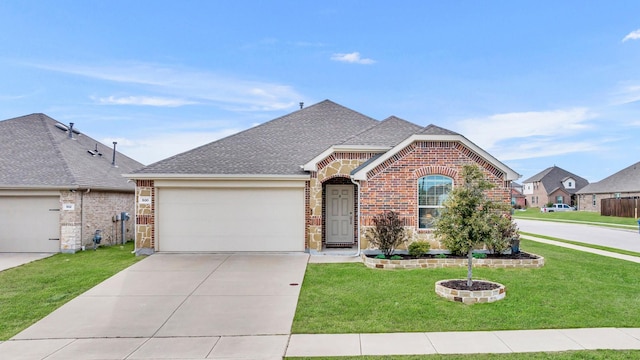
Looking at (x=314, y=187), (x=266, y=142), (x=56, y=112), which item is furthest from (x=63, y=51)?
(x=314, y=187)

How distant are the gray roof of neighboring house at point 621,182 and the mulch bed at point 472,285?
4004 centimetres

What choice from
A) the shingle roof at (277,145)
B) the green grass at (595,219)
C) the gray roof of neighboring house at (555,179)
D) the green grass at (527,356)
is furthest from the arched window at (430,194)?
the gray roof of neighboring house at (555,179)

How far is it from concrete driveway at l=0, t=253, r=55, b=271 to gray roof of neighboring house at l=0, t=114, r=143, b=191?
2427 mm

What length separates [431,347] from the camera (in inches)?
217

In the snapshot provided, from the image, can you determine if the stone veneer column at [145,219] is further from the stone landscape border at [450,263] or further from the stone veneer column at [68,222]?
the stone landscape border at [450,263]

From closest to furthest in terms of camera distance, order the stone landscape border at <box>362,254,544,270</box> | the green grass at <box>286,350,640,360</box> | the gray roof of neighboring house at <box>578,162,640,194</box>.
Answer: the green grass at <box>286,350,640,360</box>
the stone landscape border at <box>362,254,544,270</box>
the gray roof of neighboring house at <box>578,162,640,194</box>

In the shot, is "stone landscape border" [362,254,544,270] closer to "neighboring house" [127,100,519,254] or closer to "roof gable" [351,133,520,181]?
"neighboring house" [127,100,519,254]

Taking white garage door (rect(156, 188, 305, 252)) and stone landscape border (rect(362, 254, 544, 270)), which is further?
white garage door (rect(156, 188, 305, 252))

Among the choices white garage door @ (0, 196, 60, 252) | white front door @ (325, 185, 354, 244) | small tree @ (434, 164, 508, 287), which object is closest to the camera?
small tree @ (434, 164, 508, 287)

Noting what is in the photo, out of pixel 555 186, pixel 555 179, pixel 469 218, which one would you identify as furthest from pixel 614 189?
pixel 469 218

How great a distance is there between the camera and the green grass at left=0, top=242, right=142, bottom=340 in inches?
283

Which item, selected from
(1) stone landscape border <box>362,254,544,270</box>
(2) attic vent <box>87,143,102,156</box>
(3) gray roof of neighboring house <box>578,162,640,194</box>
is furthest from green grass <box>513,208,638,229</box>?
(2) attic vent <box>87,143,102,156</box>

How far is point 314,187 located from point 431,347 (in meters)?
8.10

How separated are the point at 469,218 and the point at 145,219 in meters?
10.5
